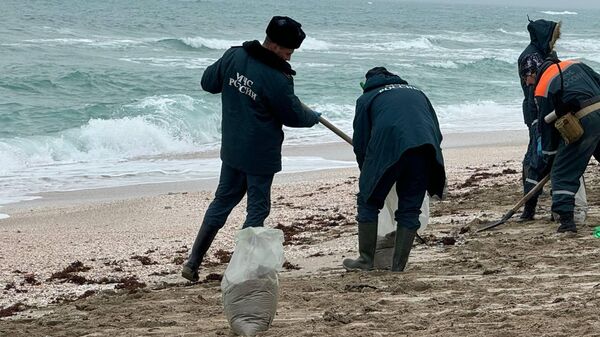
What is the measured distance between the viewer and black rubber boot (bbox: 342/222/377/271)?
666 centimetres

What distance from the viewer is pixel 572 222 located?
24.5 ft

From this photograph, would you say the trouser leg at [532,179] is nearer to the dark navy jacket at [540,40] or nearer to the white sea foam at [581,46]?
the dark navy jacket at [540,40]

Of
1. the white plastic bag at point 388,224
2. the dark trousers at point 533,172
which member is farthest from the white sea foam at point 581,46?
the white plastic bag at point 388,224

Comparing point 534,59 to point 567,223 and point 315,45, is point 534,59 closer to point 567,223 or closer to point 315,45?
point 567,223

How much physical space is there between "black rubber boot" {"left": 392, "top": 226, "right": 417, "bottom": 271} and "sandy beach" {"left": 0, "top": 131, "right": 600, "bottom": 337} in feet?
0.38

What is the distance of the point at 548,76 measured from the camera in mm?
7223

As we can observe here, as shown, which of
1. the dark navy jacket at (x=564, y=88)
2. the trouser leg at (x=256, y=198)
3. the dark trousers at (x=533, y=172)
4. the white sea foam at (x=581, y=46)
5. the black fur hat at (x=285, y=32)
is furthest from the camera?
the white sea foam at (x=581, y=46)

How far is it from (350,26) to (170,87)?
40210mm

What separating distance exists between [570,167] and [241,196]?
101 inches

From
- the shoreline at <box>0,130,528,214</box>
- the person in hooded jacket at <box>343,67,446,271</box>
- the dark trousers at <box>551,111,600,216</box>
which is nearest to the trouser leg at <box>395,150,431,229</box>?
the person in hooded jacket at <box>343,67,446,271</box>

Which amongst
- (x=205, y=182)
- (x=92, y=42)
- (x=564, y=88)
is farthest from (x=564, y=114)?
(x=92, y=42)

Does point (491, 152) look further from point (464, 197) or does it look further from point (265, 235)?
point (265, 235)

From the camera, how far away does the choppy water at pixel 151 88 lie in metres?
15.8

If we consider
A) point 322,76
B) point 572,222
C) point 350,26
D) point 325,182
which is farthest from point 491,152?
point 350,26
